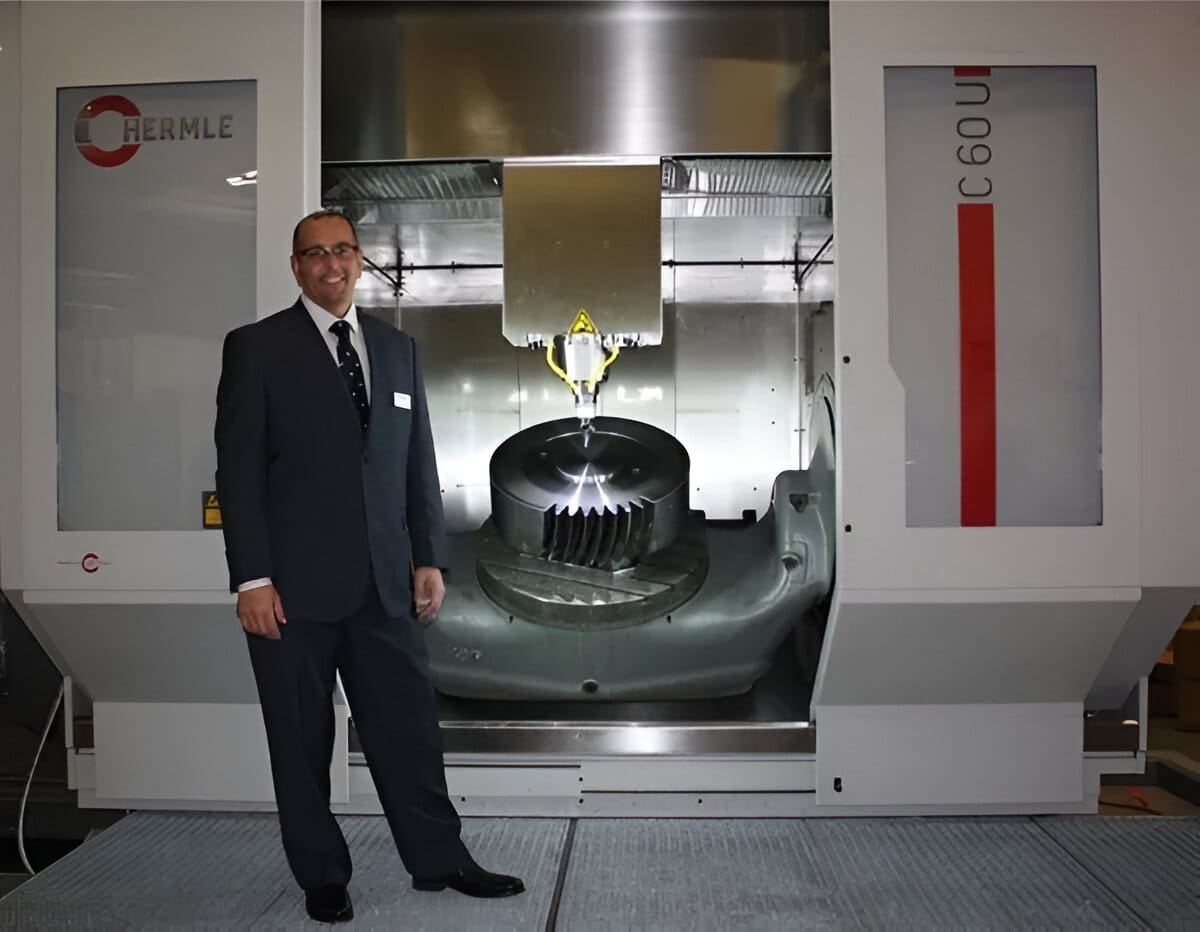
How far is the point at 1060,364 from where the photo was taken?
2219mm

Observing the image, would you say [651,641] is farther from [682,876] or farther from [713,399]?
[713,399]

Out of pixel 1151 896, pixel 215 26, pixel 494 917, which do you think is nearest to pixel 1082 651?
pixel 1151 896

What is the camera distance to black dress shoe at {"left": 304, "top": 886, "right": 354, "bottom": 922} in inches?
71.4

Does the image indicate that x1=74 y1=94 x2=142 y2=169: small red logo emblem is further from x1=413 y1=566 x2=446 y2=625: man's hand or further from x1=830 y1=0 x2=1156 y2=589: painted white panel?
x1=830 y1=0 x2=1156 y2=589: painted white panel

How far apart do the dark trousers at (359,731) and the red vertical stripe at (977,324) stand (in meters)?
1.29

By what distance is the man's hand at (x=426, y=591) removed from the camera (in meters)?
1.93

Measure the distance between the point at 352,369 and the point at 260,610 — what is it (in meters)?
0.47

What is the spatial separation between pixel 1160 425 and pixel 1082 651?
533 mm

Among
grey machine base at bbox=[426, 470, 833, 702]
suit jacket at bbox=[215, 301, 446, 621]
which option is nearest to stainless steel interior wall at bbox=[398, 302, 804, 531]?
grey machine base at bbox=[426, 470, 833, 702]

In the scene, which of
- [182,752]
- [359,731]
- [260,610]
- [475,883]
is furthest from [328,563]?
[182,752]

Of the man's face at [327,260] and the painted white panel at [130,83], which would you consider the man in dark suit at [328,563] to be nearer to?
the man's face at [327,260]

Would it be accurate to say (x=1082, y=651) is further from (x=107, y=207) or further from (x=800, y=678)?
(x=107, y=207)

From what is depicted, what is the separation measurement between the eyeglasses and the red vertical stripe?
132 cm

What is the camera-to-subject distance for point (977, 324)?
7.23 feet
